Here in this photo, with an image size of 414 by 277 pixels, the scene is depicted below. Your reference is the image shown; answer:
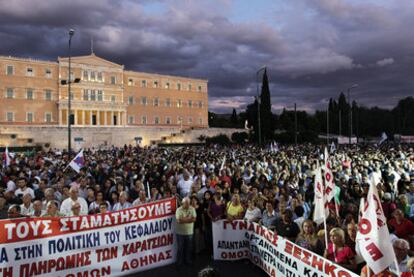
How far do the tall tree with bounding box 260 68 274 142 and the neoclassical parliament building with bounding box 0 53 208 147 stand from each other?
876 inches

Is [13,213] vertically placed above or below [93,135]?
below

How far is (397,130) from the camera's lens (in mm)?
103750

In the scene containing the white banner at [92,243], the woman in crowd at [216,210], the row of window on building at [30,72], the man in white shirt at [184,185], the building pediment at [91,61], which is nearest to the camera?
the white banner at [92,243]

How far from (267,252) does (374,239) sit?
3.09 meters

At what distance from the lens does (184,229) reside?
7.86 metres

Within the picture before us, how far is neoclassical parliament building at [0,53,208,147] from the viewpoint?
69312 mm

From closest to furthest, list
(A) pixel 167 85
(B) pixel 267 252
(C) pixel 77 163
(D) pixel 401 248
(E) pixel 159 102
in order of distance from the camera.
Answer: (D) pixel 401 248
(B) pixel 267 252
(C) pixel 77 163
(E) pixel 159 102
(A) pixel 167 85

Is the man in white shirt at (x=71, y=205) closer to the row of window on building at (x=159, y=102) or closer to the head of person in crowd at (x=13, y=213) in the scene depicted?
the head of person in crowd at (x=13, y=213)

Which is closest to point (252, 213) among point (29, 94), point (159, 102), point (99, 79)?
point (29, 94)

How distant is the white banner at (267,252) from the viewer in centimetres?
559

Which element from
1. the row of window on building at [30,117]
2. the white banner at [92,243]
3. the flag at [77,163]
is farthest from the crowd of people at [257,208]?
the row of window on building at [30,117]

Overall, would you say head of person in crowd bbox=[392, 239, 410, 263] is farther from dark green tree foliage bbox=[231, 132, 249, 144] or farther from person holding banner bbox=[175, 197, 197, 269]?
dark green tree foliage bbox=[231, 132, 249, 144]

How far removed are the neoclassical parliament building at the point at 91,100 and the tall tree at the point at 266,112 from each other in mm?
22259

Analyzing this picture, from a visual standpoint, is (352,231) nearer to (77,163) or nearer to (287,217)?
(287,217)
